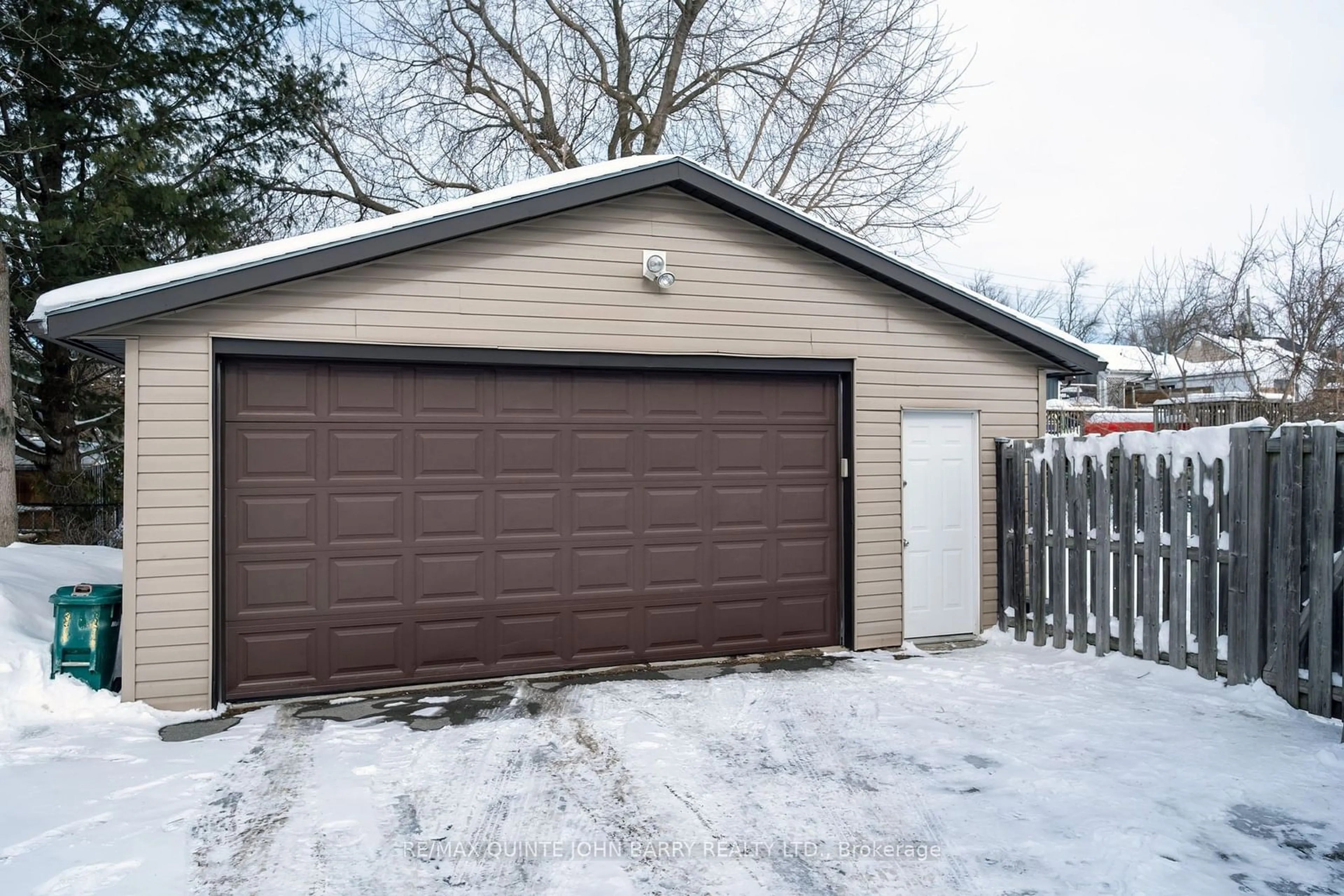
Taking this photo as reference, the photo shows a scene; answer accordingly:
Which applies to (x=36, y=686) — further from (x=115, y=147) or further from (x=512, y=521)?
(x=115, y=147)

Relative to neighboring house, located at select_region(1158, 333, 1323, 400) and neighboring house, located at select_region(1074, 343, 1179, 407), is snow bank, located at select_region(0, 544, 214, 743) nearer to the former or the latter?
neighboring house, located at select_region(1158, 333, 1323, 400)

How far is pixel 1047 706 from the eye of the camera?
5598 mm

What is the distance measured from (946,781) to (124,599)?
503 centimetres

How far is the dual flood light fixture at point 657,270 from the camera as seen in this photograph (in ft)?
21.7

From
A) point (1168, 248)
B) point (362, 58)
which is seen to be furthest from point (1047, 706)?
point (1168, 248)

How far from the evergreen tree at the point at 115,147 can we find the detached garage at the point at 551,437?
16.6ft

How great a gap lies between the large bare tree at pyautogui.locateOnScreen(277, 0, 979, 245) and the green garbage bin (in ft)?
34.8

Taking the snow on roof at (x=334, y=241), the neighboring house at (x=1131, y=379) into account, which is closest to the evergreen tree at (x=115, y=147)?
the snow on roof at (x=334, y=241)

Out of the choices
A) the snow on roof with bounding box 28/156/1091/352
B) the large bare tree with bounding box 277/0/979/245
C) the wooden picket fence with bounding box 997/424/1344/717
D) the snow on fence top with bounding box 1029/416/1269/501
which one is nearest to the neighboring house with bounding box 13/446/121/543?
the large bare tree with bounding box 277/0/979/245

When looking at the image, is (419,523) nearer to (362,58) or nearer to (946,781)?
(946,781)

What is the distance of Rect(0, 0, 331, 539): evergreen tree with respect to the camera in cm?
985

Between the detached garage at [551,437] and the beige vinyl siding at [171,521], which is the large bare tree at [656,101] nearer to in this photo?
the detached garage at [551,437]

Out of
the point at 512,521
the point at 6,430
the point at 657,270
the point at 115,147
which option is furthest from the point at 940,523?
the point at 115,147

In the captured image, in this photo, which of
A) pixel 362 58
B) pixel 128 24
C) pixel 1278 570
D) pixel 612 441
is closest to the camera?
pixel 1278 570
